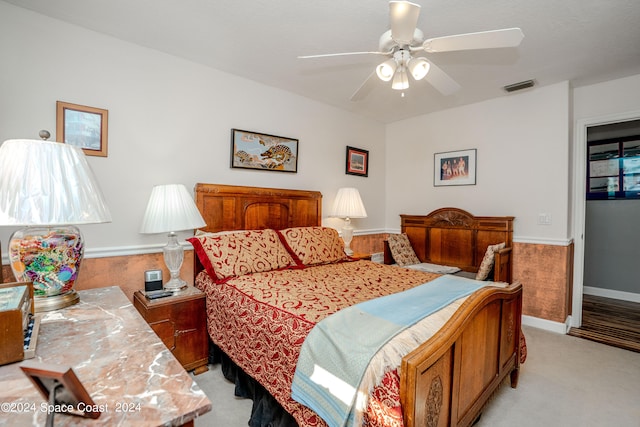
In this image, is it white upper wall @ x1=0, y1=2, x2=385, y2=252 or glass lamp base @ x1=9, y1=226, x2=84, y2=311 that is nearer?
glass lamp base @ x1=9, y1=226, x2=84, y2=311

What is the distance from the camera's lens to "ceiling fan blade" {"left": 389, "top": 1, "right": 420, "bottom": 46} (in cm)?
143

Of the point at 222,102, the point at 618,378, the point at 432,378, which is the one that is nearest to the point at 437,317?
the point at 432,378

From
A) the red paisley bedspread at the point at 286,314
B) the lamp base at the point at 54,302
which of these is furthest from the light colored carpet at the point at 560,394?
the lamp base at the point at 54,302

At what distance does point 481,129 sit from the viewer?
3701mm

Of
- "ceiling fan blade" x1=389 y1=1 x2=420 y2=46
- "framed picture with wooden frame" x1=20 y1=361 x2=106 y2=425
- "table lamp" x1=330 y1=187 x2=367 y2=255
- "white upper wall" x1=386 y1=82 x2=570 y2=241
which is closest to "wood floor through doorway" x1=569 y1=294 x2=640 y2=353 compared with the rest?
"white upper wall" x1=386 y1=82 x2=570 y2=241

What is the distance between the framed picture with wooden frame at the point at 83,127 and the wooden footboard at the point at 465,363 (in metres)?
2.57

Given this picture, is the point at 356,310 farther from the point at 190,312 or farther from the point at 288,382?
the point at 190,312

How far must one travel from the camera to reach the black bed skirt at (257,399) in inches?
63.9

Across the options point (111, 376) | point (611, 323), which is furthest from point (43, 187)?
point (611, 323)

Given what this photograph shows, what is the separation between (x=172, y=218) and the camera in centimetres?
219

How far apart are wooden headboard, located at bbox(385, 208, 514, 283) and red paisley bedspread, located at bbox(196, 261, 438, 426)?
1531mm

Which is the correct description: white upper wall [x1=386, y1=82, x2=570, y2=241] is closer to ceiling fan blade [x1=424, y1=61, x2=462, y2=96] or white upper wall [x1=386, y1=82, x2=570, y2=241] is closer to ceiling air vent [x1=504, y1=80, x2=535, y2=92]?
ceiling air vent [x1=504, y1=80, x2=535, y2=92]

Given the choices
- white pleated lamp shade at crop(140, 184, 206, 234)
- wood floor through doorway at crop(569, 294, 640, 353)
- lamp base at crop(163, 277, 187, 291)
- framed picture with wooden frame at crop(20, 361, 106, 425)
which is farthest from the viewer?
wood floor through doorway at crop(569, 294, 640, 353)

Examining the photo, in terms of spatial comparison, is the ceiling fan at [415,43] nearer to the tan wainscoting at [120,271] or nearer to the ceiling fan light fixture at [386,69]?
the ceiling fan light fixture at [386,69]
